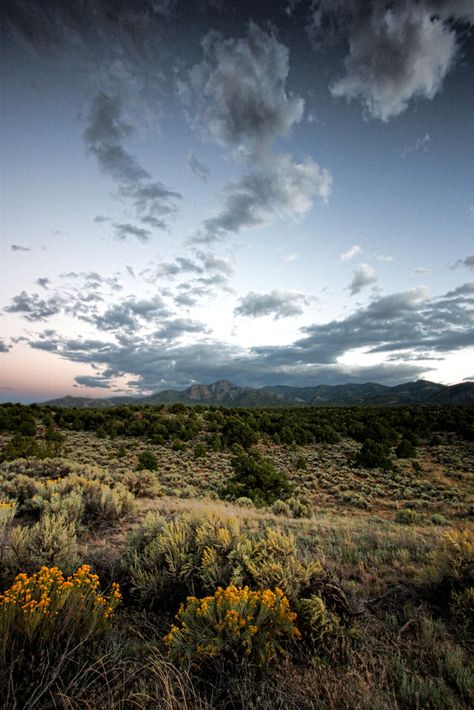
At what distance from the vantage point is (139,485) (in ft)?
37.9

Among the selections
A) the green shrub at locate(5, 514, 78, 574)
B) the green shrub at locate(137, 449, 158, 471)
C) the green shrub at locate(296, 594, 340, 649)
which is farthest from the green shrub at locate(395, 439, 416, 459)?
the green shrub at locate(5, 514, 78, 574)

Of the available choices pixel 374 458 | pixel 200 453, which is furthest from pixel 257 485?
pixel 374 458

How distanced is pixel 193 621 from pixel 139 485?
30.4 ft

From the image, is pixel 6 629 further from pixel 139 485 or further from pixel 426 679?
pixel 139 485

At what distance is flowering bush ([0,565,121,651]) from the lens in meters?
2.68

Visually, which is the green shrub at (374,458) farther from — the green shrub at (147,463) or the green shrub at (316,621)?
the green shrub at (316,621)

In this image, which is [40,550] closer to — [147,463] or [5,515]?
[5,515]

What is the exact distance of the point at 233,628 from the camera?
2924mm

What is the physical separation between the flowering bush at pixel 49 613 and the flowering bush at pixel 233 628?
80 centimetres

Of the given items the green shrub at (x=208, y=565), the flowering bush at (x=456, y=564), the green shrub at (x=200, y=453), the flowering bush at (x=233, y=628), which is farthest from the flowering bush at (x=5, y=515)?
the green shrub at (x=200, y=453)

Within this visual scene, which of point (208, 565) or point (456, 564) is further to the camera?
point (208, 565)

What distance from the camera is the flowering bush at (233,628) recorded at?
9.55 feet

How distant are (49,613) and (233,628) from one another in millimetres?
1691

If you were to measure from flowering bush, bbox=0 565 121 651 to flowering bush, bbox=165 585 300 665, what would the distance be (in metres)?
0.80
